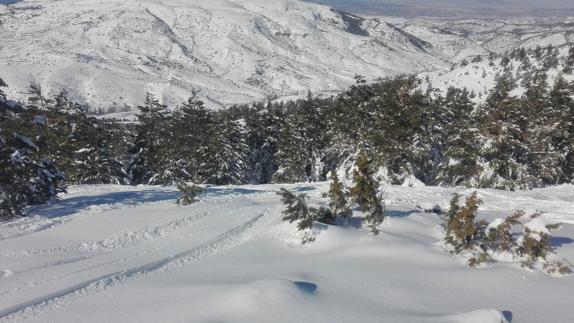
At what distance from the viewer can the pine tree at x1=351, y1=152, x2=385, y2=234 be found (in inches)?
460

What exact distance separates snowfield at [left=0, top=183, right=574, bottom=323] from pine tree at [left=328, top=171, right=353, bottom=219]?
1.65 feet

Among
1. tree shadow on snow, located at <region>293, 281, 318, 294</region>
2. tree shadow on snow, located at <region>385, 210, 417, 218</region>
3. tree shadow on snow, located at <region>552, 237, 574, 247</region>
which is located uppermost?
tree shadow on snow, located at <region>385, 210, 417, 218</region>

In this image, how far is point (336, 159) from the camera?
4438cm

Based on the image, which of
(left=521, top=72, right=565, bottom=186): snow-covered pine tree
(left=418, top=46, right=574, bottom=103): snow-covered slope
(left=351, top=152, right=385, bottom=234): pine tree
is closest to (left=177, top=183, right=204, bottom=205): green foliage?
(left=351, top=152, right=385, bottom=234): pine tree

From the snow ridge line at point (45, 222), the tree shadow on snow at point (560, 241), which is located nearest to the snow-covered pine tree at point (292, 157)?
the snow ridge line at point (45, 222)

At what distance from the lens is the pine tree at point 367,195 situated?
11680mm

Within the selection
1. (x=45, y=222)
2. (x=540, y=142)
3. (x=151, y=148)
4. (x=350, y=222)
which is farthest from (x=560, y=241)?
(x=151, y=148)

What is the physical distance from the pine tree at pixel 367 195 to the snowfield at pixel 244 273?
1.37ft

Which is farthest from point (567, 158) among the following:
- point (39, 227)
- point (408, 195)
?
point (39, 227)

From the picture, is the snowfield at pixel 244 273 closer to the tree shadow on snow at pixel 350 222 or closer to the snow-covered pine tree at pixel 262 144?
the tree shadow on snow at pixel 350 222

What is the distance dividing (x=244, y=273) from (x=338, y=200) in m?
4.30

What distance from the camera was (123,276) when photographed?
8.61 m

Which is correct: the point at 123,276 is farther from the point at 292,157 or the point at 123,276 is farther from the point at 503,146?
the point at 292,157

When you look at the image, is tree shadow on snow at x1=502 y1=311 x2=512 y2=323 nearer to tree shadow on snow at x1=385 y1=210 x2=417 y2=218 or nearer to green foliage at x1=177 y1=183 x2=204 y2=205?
tree shadow on snow at x1=385 y1=210 x2=417 y2=218
